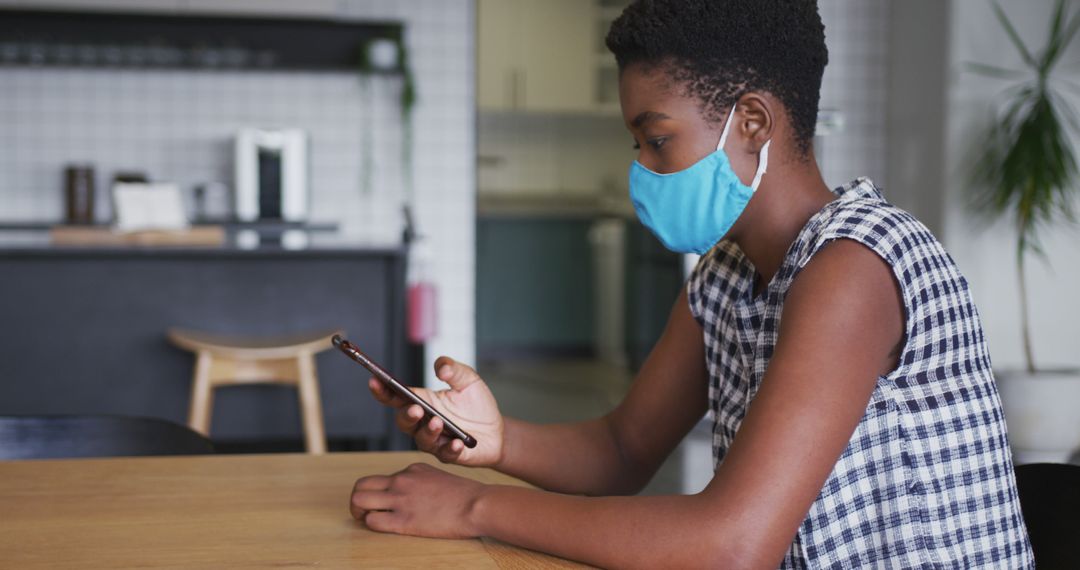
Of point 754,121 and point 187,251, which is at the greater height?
point 754,121

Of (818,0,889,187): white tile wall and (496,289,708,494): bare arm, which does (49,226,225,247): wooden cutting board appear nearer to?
(496,289,708,494): bare arm

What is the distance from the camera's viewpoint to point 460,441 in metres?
1.07

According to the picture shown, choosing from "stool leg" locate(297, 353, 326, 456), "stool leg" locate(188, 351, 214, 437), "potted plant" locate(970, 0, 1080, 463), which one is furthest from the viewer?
"potted plant" locate(970, 0, 1080, 463)

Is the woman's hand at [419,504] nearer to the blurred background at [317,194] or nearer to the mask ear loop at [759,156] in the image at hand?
the mask ear loop at [759,156]

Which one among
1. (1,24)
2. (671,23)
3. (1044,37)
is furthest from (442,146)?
(671,23)

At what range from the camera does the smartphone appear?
944 millimetres

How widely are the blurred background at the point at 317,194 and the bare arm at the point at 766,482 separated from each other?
2346mm

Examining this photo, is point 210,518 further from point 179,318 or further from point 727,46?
point 179,318

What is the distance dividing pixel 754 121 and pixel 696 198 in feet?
0.32

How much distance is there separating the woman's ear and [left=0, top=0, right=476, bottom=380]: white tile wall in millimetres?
3881

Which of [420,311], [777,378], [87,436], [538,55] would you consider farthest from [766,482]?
[538,55]

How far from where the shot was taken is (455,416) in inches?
43.9

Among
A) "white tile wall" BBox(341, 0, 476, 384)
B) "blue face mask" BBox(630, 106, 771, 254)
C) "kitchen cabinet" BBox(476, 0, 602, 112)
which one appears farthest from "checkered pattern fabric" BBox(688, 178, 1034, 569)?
"kitchen cabinet" BBox(476, 0, 602, 112)

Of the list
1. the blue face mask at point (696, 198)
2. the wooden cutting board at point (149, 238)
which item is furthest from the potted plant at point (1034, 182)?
the blue face mask at point (696, 198)
